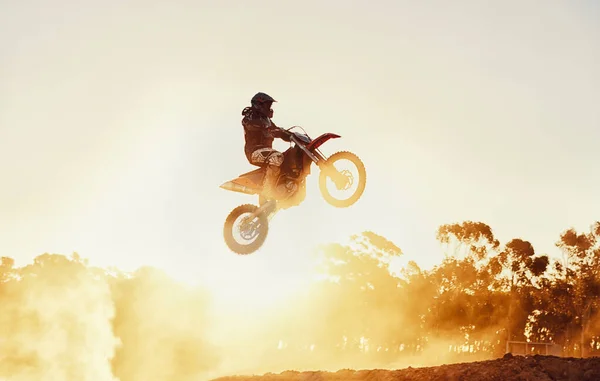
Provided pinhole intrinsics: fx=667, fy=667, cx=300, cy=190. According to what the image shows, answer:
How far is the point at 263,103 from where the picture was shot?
1291 cm

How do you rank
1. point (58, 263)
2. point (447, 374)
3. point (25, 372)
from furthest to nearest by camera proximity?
point (58, 263), point (25, 372), point (447, 374)

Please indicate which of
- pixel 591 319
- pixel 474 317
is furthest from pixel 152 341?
pixel 591 319

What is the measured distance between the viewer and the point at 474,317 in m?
70.9

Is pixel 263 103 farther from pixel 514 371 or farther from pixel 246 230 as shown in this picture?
pixel 514 371

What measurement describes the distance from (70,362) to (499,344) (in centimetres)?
4467

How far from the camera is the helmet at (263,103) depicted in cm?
1286

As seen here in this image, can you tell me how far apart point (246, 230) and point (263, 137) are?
2.17 m

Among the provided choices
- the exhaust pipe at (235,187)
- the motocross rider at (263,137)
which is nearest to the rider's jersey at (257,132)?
the motocross rider at (263,137)

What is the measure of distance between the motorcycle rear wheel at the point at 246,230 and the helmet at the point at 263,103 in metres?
2.30

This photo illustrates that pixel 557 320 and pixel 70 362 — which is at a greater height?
pixel 557 320

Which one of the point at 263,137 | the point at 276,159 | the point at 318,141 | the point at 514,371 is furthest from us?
the point at 514,371

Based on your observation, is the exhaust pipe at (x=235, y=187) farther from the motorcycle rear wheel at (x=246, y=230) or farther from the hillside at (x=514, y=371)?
the hillside at (x=514, y=371)

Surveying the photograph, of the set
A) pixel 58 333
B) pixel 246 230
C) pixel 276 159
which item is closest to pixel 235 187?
pixel 246 230

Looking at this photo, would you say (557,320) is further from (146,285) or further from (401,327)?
(146,285)
